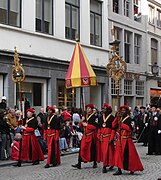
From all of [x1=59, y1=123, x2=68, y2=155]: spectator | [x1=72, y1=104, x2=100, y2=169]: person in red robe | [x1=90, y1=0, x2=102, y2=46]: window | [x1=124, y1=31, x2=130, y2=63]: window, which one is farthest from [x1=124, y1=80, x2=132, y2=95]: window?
[x1=72, y1=104, x2=100, y2=169]: person in red robe

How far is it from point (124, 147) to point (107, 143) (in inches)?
26.2

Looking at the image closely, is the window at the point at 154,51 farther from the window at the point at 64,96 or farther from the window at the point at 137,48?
the window at the point at 64,96

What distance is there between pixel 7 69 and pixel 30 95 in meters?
2.44

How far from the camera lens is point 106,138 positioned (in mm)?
12328

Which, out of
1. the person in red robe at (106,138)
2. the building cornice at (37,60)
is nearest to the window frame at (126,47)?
the building cornice at (37,60)

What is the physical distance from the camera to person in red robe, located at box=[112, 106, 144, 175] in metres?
11.6

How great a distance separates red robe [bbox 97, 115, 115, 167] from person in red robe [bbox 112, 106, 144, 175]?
13.8 inches

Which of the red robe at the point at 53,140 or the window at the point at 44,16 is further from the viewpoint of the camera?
the window at the point at 44,16

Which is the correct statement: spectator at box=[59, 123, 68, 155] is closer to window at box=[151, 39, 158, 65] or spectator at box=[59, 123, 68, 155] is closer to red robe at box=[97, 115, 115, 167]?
red robe at box=[97, 115, 115, 167]

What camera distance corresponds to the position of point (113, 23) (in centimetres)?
2825

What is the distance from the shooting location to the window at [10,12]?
19517mm

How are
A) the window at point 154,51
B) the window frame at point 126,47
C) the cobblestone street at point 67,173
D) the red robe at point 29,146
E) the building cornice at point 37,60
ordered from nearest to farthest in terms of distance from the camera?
the cobblestone street at point 67,173, the red robe at point 29,146, the building cornice at point 37,60, the window frame at point 126,47, the window at point 154,51

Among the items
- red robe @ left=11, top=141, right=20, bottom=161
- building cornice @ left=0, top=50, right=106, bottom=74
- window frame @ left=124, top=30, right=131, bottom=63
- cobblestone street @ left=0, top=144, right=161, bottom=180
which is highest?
window frame @ left=124, top=30, right=131, bottom=63

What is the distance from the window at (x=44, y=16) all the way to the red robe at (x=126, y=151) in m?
11.1
